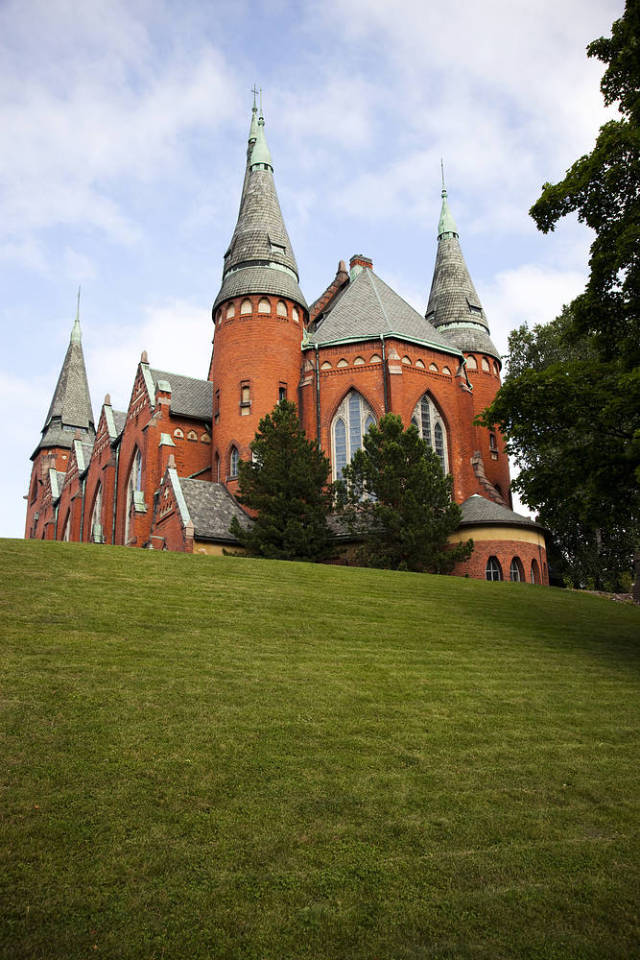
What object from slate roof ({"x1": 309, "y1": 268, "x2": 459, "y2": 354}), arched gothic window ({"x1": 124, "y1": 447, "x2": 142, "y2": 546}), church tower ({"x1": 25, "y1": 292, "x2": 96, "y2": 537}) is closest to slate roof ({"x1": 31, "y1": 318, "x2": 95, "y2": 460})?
church tower ({"x1": 25, "y1": 292, "x2": 96, "y2": 537})

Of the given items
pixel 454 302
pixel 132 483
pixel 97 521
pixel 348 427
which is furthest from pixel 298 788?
pixel 97 521

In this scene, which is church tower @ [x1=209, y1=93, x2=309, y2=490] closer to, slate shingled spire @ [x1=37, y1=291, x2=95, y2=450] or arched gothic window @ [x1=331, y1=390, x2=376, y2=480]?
arched gothic window @ [x1=331, y1=390, x2=376, y2=480]

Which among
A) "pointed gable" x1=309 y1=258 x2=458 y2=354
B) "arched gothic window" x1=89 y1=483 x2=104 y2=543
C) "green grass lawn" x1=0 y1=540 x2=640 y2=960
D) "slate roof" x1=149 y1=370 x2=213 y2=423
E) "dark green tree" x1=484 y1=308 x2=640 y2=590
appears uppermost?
"pointed gable" x1=309 y1=258 x2=458 y2=354

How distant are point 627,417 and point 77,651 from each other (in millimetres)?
9682

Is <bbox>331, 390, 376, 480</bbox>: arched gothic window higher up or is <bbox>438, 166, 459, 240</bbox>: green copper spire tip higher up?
<bbox>438, 166, 459, 240</bbox>: green copper spire tip

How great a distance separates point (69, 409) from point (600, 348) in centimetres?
5711

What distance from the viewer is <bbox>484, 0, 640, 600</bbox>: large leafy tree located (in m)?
13.3

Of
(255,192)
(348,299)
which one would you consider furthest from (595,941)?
(255,192)

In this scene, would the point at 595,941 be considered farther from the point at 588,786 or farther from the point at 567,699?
the point at 567,699

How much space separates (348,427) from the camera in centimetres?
3350

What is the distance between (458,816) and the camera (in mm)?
6824

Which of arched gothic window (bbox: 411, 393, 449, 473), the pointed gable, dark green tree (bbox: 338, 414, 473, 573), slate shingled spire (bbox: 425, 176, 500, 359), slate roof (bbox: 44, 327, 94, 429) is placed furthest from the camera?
slate roof (bbox: 44, 327, 94, 429)

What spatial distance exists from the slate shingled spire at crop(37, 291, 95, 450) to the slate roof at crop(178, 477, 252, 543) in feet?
117

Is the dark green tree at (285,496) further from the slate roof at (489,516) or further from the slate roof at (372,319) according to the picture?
the slate roof at (372,319)
